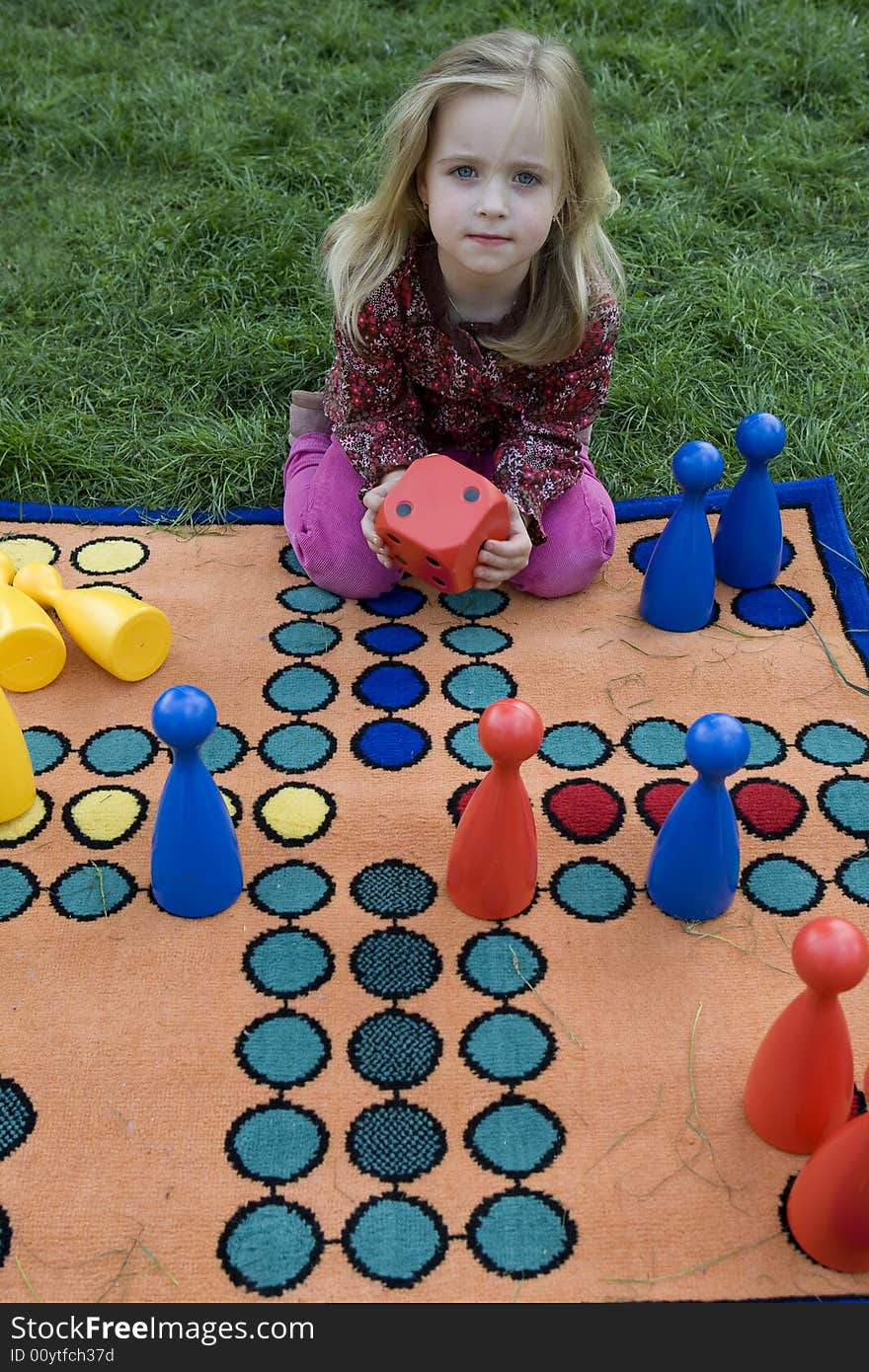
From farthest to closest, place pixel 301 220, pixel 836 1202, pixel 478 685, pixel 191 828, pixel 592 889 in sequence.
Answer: pixel 301 220 → pixel 478 685 → pixel 592 889 → pixel 191 828 → pixel 836 1202

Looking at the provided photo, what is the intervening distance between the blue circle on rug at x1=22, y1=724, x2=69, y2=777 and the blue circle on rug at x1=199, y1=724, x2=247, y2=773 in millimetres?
146

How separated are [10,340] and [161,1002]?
1213 mm

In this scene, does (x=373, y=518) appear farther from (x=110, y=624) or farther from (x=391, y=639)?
(x=110, y=624)

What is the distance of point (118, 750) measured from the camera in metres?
1.32

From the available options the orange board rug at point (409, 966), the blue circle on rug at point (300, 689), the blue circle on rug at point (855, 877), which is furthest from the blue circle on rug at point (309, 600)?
the blue circle on rug at point (855, 877)

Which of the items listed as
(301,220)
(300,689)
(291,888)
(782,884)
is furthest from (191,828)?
(301,220)

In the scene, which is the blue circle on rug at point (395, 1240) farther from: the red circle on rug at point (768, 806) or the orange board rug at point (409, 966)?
the red circle on rug at point (768, 806)

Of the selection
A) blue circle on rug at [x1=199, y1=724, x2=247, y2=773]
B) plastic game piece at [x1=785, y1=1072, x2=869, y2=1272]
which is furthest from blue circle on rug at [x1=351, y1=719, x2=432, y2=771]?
plastic game piece at [x1=785, y1=1072, x2=869, y2=1272]

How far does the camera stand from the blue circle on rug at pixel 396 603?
1.53 m

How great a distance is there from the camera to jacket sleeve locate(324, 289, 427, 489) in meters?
1.48

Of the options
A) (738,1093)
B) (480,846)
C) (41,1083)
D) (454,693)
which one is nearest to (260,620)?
(454,693)

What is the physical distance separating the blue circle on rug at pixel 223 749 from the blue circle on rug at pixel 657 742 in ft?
1.35

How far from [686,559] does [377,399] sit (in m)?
0.42

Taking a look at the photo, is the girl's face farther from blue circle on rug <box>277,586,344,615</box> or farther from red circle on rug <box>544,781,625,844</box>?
red circle on rug <box>544,781,625,844</box>
